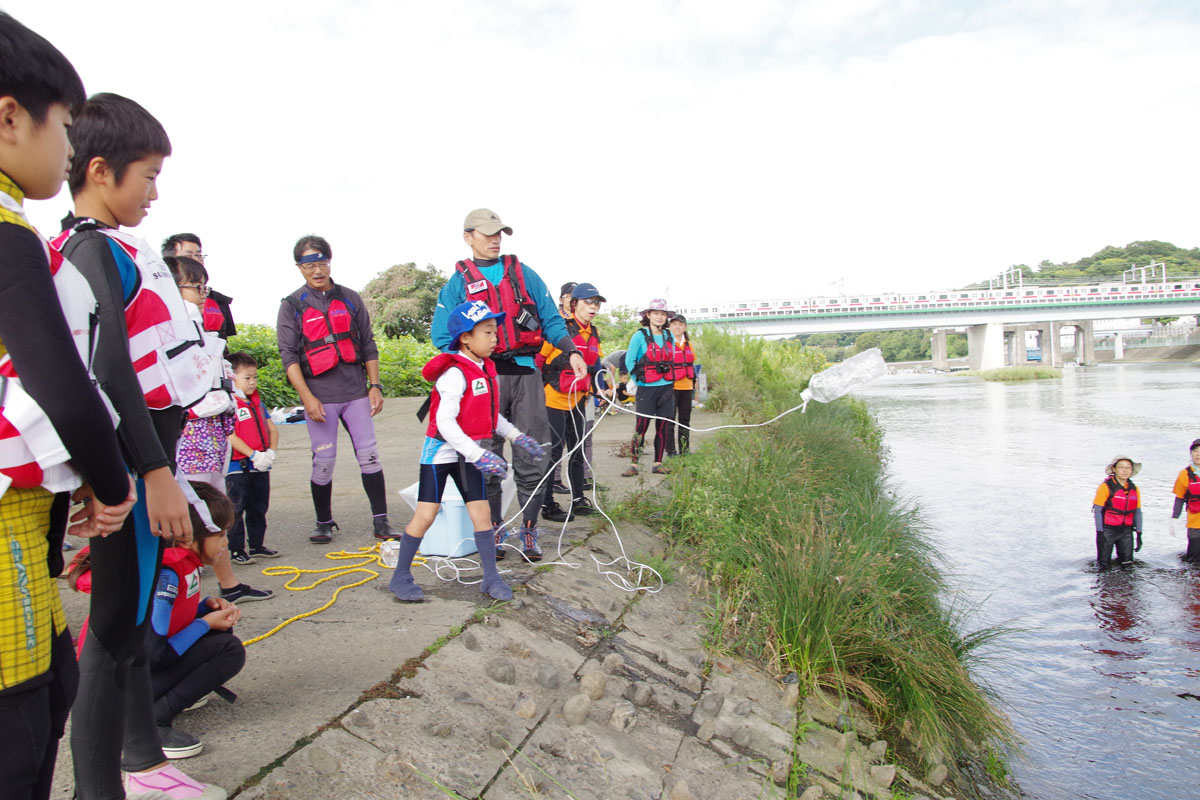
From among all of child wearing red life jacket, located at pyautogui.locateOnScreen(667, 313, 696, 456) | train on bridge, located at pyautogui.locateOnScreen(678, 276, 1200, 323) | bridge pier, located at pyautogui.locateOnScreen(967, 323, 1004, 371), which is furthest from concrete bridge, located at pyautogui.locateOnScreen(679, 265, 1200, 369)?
child wearing red life jacket, located at pyautogui.locateOnScreen(667, 313, 696, 456)

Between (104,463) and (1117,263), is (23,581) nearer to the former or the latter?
(104,463)

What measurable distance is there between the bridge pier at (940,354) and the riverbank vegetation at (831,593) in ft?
239

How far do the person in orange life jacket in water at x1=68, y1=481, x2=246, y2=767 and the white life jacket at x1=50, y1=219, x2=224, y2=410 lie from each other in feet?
1.82

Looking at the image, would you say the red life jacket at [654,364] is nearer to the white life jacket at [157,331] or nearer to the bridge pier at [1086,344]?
the white life jacket at [157,331]

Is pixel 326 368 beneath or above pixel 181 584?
above

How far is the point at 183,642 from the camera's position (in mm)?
2674

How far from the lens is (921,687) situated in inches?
166

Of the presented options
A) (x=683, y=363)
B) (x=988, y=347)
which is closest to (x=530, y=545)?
(x=683, y=363)

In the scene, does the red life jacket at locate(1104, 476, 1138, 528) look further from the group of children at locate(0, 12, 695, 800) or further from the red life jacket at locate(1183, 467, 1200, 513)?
the group of children at locate(0, 12, 695, 800)

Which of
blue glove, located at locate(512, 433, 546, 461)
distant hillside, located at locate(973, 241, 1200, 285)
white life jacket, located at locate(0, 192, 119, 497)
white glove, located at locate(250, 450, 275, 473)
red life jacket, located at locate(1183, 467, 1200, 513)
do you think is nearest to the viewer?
white life jacket, located at locate(0, 192, 119, 497)

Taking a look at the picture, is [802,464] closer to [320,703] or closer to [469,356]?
[469,356]

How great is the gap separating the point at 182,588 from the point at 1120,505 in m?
8.76

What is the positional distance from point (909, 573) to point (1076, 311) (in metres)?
56.2

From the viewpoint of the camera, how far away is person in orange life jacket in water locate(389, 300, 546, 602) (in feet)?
12.8
